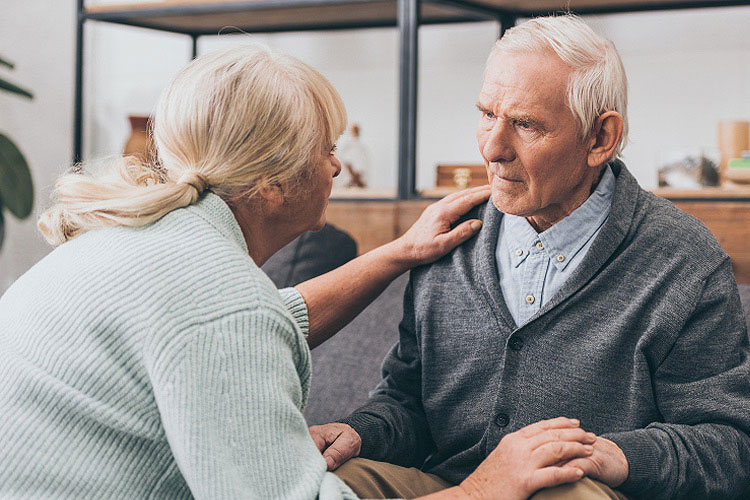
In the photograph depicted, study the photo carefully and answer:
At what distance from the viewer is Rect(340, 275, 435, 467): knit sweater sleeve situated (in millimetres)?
1417

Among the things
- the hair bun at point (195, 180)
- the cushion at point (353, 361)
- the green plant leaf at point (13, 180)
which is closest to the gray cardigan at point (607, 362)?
the cushion at point (353, 361)

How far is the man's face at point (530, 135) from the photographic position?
1354 millimetres

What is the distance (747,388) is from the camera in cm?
126

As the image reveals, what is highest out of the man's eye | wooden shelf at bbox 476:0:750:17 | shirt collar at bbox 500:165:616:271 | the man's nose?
wooden shelf at bbox 476:0:750:17

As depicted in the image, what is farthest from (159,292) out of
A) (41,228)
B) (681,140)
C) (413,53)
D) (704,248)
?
(681,140)

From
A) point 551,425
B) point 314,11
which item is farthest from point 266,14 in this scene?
point 551,425

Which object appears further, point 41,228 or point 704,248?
point 704,248

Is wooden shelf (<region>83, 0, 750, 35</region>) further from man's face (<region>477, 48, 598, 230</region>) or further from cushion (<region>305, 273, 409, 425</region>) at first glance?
man's face (<region>477, 48, 598, 230</region>)

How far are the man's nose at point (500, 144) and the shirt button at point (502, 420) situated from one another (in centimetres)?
40

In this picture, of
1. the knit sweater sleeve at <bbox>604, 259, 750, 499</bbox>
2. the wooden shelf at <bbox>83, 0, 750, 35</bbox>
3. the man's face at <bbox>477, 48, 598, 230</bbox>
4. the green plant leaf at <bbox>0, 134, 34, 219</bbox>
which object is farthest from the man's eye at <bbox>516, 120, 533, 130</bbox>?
the green plant leaf at <bbox>0, 134, 34, 219</bbox>

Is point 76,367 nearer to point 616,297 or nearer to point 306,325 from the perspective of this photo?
point 306,325

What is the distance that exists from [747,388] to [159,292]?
0.83 meters

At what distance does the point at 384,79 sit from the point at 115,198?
2.23m

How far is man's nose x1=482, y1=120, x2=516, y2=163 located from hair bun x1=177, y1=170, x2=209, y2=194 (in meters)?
0.49
